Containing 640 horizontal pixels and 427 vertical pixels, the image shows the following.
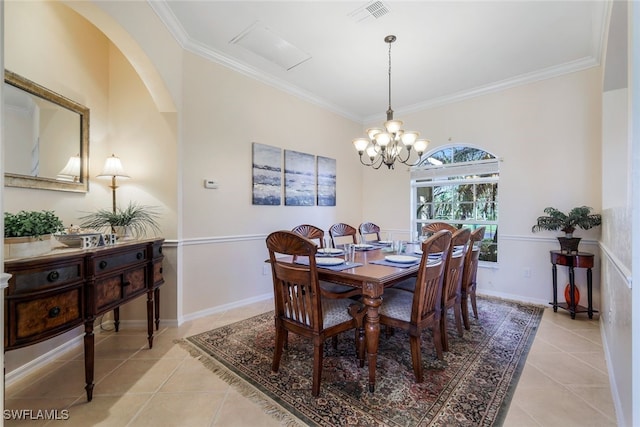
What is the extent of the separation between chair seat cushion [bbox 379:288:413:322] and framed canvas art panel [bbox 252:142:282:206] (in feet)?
6.59

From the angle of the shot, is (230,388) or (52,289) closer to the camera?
(52,289)

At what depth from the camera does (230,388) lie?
1.78m

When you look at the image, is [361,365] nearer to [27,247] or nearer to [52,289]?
[52,289]

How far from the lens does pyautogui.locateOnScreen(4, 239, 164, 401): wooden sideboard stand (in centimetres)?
135

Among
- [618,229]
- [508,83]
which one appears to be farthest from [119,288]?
[508,83]

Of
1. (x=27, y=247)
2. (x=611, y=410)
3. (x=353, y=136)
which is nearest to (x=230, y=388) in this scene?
(x=27, y=247)

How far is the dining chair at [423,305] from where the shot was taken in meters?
1.72

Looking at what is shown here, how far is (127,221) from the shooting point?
2369 millimetres

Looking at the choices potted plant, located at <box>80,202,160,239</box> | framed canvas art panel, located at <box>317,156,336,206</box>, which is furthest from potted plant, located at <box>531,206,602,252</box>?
potted plant, located at <box>80,202,160,239</box>

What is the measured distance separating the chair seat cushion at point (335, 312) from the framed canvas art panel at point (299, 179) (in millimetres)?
2038

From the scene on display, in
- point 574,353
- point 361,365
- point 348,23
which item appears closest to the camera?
point 361,365

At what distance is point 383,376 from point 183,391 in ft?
4.35

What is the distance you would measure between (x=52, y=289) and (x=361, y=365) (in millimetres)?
1955

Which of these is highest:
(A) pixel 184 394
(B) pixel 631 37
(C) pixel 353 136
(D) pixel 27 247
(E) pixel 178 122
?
(C) pixel 353 136
